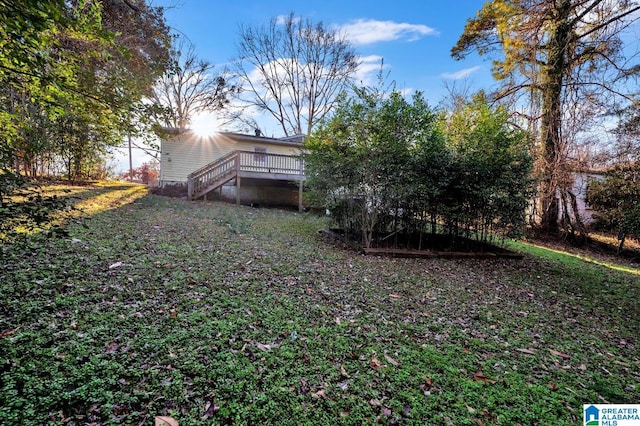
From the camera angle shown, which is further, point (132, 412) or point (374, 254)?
point (374, 254)

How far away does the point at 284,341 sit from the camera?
267 cm

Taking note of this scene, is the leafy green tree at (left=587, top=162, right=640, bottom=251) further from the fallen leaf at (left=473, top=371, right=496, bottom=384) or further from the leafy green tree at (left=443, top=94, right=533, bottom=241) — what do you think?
the fallen leaf at (left=473, top=371, right=496, bottom=384)

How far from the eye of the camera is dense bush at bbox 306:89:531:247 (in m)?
6.16

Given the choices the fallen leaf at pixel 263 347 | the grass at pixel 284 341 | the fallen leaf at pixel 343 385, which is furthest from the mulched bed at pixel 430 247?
the fallen leaf at pixel 343 385

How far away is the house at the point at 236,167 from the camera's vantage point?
12.4m

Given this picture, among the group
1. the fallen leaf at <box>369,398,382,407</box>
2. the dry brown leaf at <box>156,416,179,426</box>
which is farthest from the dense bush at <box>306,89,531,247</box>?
the dry brown leaf at <box>156,416,179,426</box>

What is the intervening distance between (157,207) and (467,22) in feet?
46.0

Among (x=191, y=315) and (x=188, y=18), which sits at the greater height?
(x=188, y=18)

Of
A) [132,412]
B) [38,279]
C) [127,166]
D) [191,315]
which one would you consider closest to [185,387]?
[132,412]

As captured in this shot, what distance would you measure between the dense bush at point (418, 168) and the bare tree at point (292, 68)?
15.3 metres

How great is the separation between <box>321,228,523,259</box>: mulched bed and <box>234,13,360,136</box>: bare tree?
15.7m

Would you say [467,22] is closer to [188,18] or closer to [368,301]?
[188,18]

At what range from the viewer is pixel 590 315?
411 centimetres

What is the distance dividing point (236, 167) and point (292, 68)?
14.0 meters
